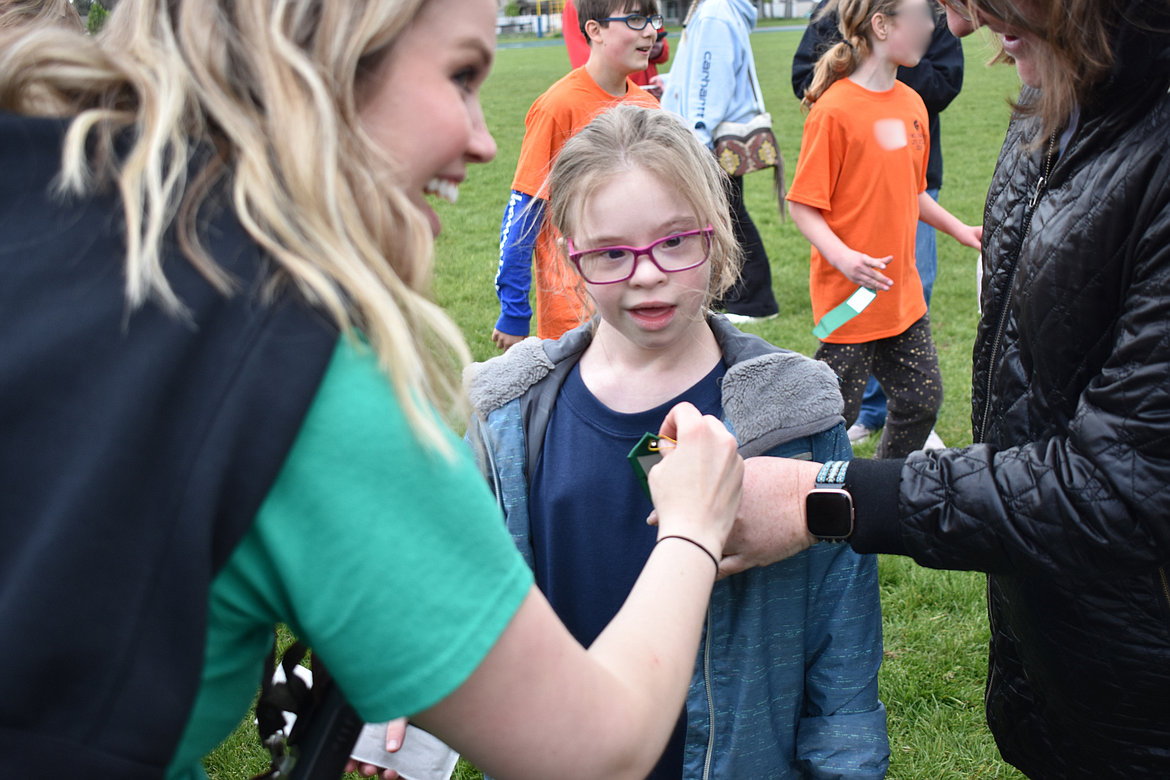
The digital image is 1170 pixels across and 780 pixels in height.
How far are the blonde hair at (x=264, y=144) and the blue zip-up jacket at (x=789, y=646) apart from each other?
3.06 ft

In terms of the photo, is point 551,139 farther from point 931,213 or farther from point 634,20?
point 931,213

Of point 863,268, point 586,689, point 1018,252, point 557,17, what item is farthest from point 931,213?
point 557,17

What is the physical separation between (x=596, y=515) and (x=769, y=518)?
436mm

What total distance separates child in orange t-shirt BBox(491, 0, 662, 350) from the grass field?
1.79 meters

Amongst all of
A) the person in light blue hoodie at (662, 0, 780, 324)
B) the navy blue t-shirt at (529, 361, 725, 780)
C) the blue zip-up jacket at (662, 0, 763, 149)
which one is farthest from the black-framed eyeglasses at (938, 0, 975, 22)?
the blue zip-up jacket at (662, 0, 763, 149)

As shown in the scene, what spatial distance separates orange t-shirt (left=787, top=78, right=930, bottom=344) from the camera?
4020 mm

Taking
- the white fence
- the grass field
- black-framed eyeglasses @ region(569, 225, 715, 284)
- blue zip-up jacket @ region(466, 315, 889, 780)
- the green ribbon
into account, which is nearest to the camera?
blue zip-up jacket @ region(466, 315, 889, 780)

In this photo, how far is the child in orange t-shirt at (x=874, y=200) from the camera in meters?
4.00

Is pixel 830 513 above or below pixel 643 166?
below

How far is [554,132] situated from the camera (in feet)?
13.4

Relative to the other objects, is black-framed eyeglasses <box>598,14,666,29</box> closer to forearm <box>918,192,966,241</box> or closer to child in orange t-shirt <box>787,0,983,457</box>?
child in orange t-shirt <box>787,0,983,457</box>

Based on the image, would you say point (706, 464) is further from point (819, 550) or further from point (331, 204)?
point (331, 204)

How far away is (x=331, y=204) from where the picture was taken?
92 centimetres

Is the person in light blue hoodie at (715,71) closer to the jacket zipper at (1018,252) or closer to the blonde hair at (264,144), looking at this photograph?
the jacket zipper at (1018,252)
